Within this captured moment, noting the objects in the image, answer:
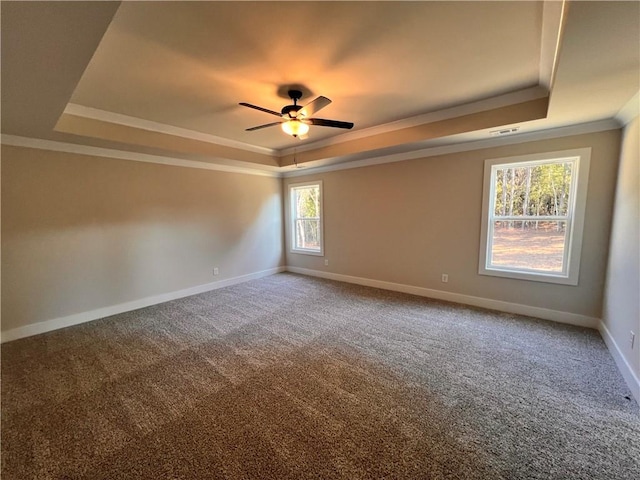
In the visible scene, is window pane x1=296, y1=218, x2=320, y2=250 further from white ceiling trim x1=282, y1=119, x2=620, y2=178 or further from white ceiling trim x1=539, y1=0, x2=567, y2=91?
white ceiling trim x1=539, y1=0, x2=567, y2=91

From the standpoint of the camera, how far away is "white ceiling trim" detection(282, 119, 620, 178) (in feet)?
9.62

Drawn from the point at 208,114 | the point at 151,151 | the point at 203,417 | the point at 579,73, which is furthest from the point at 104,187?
the point at 579,73

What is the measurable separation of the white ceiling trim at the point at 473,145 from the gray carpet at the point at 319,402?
90.5 inches

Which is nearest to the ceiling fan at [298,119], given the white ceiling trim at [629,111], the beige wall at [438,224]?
the beige wall at [438,224]

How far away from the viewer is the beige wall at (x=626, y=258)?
2.17m

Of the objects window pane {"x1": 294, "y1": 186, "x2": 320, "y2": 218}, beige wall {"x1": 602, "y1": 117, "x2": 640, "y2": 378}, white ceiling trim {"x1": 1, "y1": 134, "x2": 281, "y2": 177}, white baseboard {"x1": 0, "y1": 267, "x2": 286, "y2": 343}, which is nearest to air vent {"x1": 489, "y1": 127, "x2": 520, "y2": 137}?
beige wall {"x1": 602, "y1": 117, "x2": 640, "y2": 378}

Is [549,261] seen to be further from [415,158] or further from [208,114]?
[208,114]

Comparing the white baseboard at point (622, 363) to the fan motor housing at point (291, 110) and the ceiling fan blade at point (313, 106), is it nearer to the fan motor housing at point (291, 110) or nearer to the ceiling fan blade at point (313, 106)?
the ceiling fan blade at point (313, 106)

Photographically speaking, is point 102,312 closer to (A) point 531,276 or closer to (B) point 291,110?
(B) point 291,110

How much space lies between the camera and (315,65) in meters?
2.27

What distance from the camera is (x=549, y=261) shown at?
133 inches

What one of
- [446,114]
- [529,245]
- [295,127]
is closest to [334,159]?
[446,114]

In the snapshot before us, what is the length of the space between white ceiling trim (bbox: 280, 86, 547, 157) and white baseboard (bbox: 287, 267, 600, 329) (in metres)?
2.54

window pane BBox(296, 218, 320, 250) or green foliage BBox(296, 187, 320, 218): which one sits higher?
green foliage BBox(296, 187, 320, 218)
